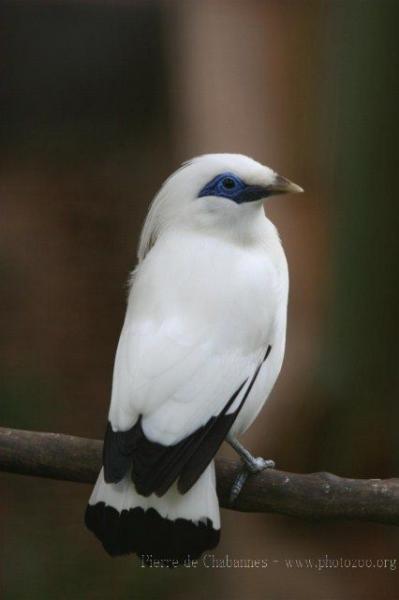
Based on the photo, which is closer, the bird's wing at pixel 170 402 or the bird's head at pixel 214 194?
the bird's wing at pixel 170 402

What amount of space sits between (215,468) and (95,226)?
0.63 metres

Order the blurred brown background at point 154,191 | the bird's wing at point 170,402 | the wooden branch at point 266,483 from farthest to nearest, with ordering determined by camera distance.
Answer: the blurred brown background at point 154,191 → the wooden branch at point 266,483 → the bird's wing at point 170,402

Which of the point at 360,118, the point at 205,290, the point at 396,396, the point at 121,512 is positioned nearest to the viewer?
the point at 121,512

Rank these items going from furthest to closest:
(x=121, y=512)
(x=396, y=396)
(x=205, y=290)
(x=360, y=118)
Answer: (x=396, y=396), (x=360, y=118), (x=205, y=290), (x=121, y=512)

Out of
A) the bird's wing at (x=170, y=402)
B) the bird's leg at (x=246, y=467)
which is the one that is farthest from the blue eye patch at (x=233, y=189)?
the bird's leg at (x=246, y=467)

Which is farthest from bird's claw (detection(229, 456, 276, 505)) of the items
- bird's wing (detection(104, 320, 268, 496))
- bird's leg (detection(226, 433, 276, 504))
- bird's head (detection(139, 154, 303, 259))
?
bird's head (detection(139, 154, 303, 259))

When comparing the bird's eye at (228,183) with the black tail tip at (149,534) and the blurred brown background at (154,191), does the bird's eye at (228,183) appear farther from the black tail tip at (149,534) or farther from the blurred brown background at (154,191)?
the black tail tip at (149,534)

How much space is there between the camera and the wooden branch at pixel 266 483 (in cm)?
143

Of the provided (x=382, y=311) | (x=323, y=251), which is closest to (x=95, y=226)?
(x=323, y=251)

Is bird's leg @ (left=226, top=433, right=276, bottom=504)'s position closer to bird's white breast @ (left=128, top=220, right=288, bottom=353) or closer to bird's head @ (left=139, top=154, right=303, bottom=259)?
bird's white breast @ (left=128, top=220, right=288, bottom=353)

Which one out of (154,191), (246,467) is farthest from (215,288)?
(154,191)

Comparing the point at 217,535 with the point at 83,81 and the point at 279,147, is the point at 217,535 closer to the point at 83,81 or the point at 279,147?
the point at 279,147

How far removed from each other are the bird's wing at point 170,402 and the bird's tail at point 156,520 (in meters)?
0.07

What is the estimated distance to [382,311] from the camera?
1.89 m
